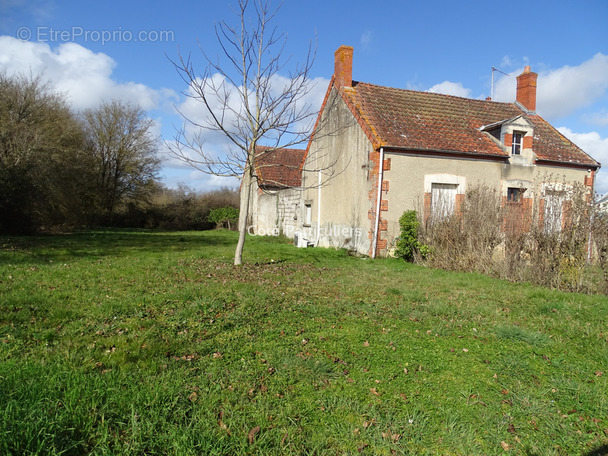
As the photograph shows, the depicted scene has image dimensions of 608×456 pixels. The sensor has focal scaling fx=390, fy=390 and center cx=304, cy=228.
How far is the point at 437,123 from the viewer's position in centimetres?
1418

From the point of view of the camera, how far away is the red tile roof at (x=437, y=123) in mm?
12891

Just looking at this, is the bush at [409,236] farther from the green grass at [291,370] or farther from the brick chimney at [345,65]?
the brick chimney at [345,65]

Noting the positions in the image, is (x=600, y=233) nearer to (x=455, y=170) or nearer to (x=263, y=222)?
(x=455, y=170)

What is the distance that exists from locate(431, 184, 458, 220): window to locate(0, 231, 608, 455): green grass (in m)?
4.50

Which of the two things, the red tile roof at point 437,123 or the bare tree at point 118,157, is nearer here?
the red tile roof at point 437,123

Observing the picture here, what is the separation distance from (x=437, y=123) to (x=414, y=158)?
2504 millimetres

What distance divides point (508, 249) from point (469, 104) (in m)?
9.06

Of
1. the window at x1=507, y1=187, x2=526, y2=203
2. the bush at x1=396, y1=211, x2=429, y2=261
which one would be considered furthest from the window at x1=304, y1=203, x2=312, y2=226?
the window at x1=507, y1=187, x2=526, y2=203

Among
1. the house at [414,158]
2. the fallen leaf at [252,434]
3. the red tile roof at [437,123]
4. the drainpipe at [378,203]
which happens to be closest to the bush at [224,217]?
the house at [414,158]

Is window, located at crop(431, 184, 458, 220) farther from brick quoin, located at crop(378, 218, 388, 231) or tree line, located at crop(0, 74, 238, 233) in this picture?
tree line, located at crop(0, 74, 238, 233)

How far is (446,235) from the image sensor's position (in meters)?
11.0

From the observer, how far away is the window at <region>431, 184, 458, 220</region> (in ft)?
37.9

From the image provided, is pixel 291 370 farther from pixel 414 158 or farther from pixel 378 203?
pixel 414 158

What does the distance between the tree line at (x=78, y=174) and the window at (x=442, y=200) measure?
15099 millimetres
